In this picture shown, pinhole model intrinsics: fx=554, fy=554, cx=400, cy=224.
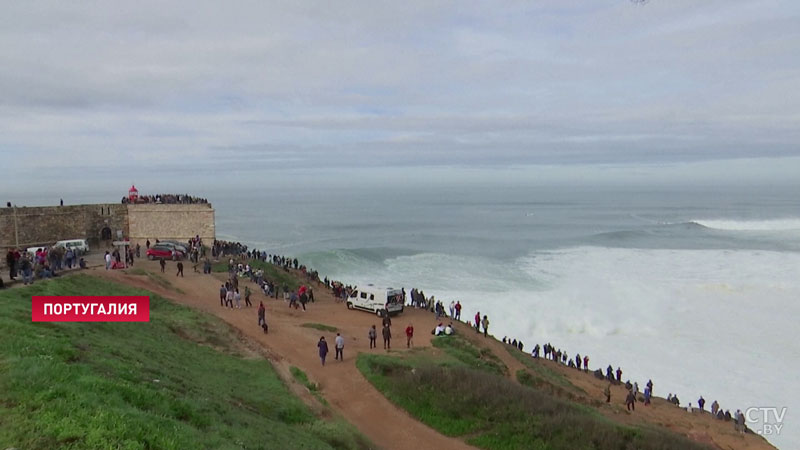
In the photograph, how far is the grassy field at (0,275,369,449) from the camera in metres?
7.29

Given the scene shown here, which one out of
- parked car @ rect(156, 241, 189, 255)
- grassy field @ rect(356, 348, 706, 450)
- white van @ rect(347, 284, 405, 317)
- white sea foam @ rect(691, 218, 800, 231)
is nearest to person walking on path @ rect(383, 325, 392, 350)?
grassy field @ rect(356, 348, 706, 450)

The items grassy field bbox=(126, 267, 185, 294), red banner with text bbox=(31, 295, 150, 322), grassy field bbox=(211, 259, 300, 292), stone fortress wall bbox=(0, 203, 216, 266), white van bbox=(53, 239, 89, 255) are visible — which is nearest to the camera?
red banner with text bbox=(31, 295, 150, 322)

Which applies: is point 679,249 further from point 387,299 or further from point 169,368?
point 169,368

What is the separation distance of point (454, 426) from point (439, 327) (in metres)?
7.78

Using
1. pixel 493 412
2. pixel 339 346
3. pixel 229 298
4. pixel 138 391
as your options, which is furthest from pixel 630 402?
pixel 138 391

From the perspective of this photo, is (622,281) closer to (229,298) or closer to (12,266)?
(229,298)

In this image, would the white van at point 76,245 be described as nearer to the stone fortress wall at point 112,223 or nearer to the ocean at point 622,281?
the stone fortress wall at point 112,223

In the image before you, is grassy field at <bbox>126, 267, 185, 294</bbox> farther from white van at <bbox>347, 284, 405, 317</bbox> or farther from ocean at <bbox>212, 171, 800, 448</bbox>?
ocean at <bbox>212, 171, 800, 448</bbox>

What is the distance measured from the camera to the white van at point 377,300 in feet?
80.7

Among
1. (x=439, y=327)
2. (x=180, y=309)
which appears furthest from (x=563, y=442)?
(x=180, y=309)

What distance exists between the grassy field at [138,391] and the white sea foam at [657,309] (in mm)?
17560

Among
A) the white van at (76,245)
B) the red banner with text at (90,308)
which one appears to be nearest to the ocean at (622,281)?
the red banner with text at (90,308)

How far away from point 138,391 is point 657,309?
1291 inches

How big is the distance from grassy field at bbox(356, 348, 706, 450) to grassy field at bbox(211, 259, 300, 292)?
1490cm
